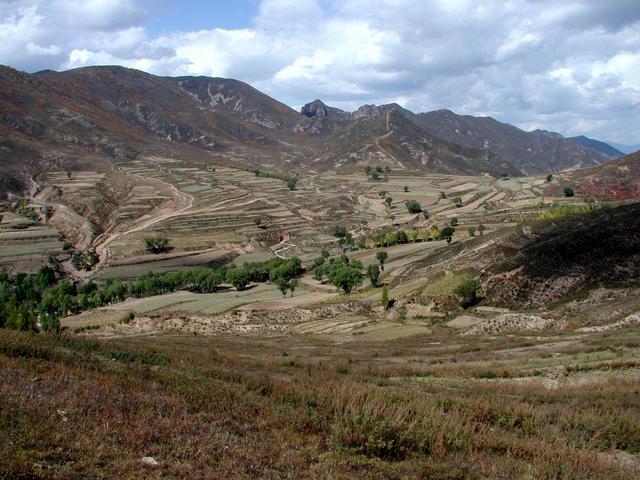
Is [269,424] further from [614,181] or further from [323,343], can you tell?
[614,181]

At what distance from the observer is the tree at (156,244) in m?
111

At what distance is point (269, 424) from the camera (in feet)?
34.9

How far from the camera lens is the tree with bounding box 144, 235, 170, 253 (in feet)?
A: 363

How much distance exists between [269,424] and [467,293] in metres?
42.1

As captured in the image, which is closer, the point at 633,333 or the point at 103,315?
the point at 633,333

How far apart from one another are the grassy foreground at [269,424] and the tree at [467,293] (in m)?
32.8

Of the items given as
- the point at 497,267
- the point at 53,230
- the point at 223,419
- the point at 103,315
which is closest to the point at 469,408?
the point at 223,419

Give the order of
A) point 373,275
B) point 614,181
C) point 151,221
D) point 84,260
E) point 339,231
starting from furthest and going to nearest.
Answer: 1. point 614,181
2. point 151,221
3. point 339,231
4. point 84,260
5. point 373,275

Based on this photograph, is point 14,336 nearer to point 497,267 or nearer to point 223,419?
point 223,419

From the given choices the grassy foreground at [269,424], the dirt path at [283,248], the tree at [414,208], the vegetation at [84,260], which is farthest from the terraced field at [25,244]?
the grassy foreground at [269,424]

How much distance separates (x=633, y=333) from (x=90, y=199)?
489 ft

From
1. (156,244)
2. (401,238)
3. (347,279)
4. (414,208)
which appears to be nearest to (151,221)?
(156,244)

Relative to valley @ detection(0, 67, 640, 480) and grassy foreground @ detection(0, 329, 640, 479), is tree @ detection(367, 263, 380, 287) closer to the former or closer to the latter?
valley @ detection(0, 67, 640, 480)

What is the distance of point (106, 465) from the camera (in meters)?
7.96
